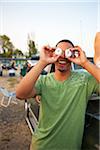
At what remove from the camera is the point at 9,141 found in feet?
9.20

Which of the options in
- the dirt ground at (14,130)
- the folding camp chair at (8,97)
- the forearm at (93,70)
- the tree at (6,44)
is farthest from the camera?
the folding camp chair at (8,97)

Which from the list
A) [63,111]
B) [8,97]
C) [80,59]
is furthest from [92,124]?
[8,97]

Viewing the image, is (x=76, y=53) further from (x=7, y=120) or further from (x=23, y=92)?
(x=7, y=120)

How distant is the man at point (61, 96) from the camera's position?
99 centimetres

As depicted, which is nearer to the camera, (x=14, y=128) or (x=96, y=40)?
(x=96, y=40)

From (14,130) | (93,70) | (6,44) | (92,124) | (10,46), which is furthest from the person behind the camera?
(10,46)

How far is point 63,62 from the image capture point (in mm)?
1009

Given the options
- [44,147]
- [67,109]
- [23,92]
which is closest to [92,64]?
[67,109]

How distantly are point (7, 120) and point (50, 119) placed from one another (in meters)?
2.80

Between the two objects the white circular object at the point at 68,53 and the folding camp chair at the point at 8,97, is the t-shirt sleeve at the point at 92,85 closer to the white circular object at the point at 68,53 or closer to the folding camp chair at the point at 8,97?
the white circular object at the point at 68,53

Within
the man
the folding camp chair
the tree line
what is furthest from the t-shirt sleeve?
the folding camp chair

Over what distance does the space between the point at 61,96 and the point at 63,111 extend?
0.07 m

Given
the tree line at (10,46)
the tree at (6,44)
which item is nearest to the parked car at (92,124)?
the tree line at (10,46)

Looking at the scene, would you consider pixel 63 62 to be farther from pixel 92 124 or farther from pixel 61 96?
pixel 92 124
